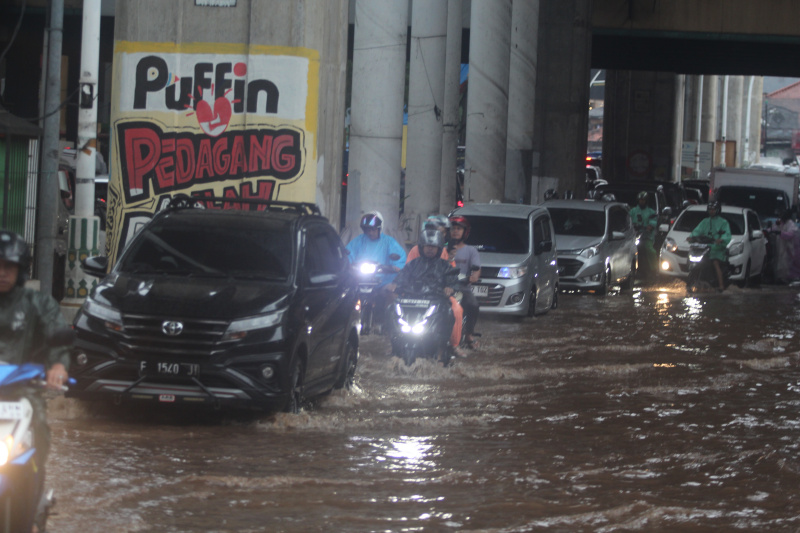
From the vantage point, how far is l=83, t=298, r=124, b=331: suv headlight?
862 cm

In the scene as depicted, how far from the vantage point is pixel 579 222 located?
72.9 feet

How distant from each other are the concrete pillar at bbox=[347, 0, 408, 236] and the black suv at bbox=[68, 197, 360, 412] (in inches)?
447

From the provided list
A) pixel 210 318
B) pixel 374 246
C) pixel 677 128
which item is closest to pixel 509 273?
pixel 374 246

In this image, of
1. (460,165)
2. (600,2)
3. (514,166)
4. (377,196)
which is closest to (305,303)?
(377,196)

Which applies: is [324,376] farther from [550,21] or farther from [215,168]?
[550,21]

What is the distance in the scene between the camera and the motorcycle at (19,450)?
481 centimetres

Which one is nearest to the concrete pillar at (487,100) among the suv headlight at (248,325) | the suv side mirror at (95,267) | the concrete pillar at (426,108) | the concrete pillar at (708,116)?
the concrete pillar at (426,108)

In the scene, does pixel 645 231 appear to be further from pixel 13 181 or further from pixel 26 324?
pixel 26 324

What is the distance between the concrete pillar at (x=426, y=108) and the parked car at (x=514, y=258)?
28.5 ft

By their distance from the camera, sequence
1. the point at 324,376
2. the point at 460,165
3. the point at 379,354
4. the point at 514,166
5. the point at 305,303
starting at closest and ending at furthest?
the point at 305,303 → the point at 324,376 → the point at 379,354 → the point at 514,166 → the point at 460,165

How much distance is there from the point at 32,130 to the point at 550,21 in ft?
73.1

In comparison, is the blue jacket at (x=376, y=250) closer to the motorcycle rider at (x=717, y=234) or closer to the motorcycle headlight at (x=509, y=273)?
the motorcycle headlight at (x=509, y=273)

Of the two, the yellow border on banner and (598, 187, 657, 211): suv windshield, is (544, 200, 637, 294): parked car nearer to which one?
(598, 187, 657, 211): suv windshield

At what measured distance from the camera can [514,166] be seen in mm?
33531
